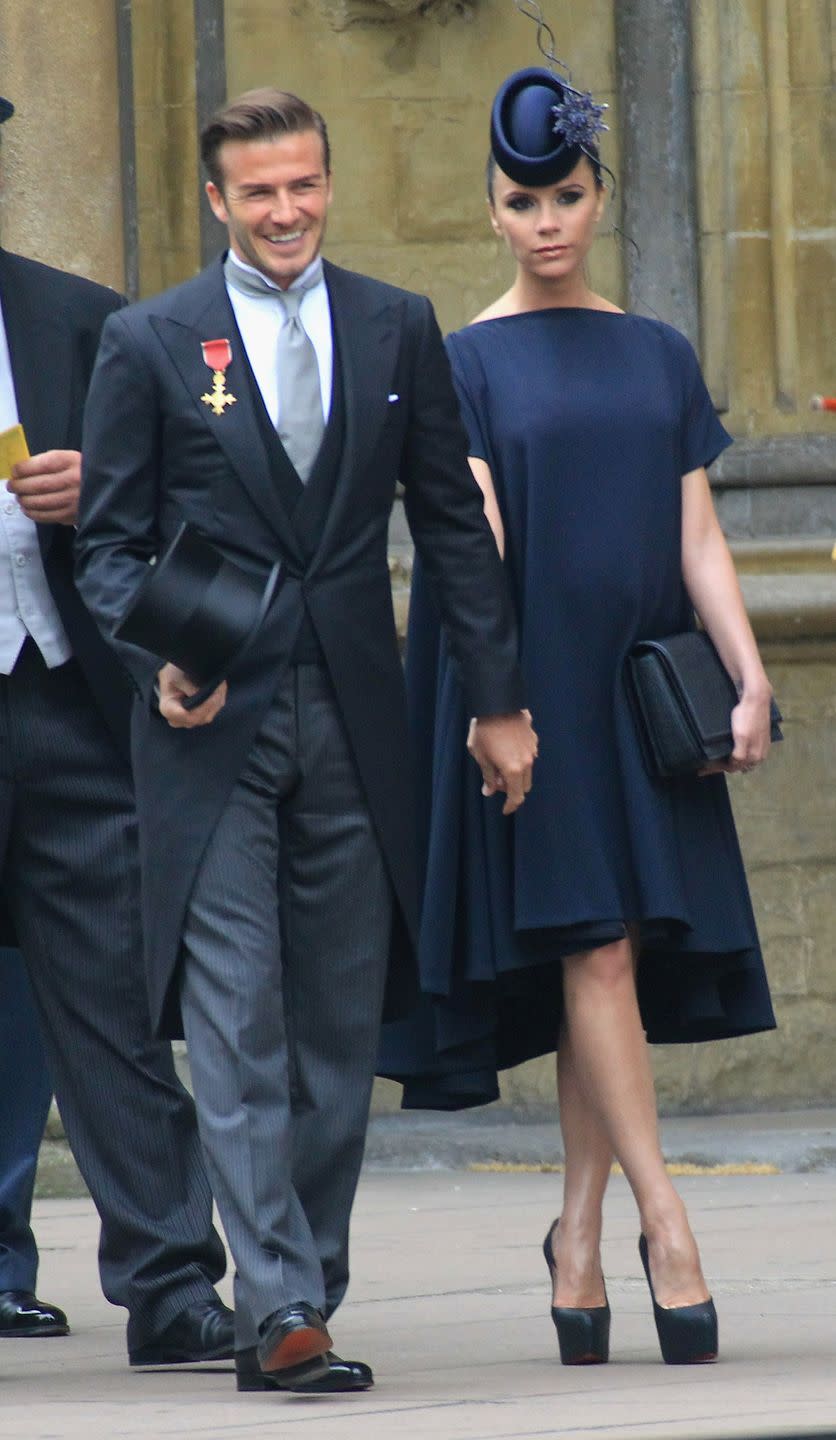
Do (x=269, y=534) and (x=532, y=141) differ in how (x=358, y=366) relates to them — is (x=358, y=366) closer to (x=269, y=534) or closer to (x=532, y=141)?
(x=269, y=534)

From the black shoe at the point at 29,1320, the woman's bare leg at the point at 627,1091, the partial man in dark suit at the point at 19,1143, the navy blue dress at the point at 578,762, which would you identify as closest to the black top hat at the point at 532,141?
the navy blue dress at the point at 578,762

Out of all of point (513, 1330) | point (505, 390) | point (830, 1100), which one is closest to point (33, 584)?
point (505, 390)

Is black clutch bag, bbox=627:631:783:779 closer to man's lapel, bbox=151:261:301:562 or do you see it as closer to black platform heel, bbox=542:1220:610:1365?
man's lapel, bbox=151:261:301:562

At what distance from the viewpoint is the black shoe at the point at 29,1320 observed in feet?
17.0

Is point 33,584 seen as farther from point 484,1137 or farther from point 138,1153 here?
point 484,1137

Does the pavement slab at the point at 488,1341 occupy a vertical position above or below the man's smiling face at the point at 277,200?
below

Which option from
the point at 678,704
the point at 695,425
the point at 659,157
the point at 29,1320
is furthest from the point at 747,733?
the point at 659,157

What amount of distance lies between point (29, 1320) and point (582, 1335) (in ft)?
3.37

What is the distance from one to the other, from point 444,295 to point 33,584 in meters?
3.81

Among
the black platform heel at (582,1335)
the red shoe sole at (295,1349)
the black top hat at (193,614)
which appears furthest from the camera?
the black platform heel at (582,1335)

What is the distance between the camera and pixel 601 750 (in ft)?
15.6

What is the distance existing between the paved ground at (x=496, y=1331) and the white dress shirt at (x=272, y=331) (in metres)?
1.34

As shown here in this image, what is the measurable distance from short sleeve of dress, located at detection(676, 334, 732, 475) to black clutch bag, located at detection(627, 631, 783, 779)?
0.98 feet

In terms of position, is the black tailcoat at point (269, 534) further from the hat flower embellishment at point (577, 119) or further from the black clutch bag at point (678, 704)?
the hat flower embellishment at point (577, 119)
